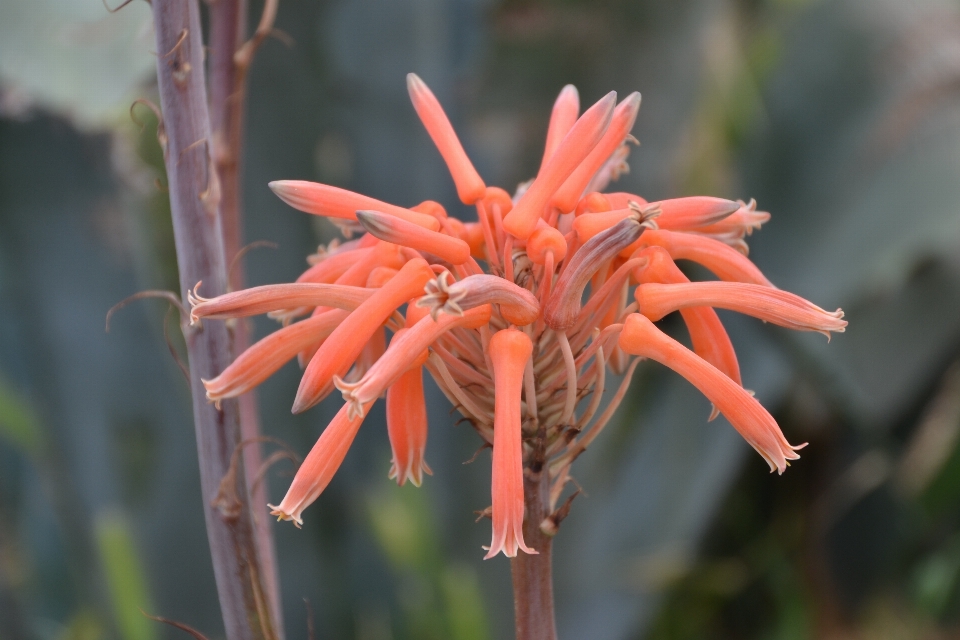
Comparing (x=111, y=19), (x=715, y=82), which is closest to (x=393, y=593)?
(x=111, y=19)

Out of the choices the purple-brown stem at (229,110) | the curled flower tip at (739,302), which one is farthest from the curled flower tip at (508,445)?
the purple-brown stem at (229,110)

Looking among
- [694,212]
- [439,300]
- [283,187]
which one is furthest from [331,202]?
[694,212]

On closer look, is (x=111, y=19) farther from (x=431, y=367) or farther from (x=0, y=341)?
(x=431, y=367)

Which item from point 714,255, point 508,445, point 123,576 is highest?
point 714,255

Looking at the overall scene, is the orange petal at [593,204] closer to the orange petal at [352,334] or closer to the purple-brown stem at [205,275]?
the orange petal at [352,334]

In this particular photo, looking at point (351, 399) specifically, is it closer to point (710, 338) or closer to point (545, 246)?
point (545, 246)

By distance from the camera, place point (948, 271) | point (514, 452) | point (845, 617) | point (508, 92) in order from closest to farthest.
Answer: point (514, 452), point (508, 92), point (948, 271), point (845, 617)
